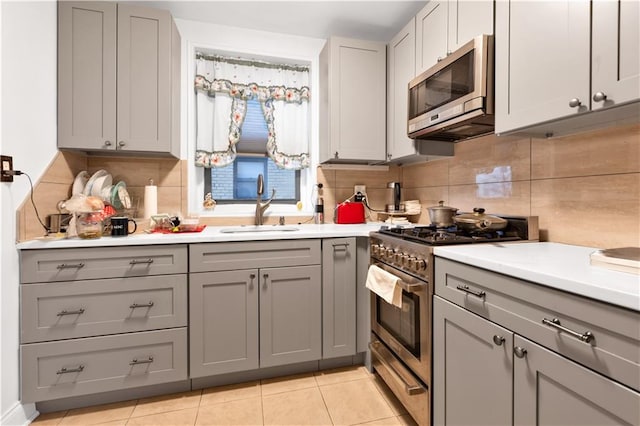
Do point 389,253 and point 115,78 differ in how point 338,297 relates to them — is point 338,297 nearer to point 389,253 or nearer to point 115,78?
point 389,253

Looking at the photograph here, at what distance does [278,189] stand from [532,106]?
6.25 ft

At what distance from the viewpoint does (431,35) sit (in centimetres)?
187

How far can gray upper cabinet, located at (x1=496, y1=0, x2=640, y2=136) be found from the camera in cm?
97

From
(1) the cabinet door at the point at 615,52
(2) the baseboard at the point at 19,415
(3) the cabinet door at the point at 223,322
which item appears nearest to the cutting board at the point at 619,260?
(1) the cabinet door at the point at 615,52

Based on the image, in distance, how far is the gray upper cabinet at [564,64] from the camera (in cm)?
97

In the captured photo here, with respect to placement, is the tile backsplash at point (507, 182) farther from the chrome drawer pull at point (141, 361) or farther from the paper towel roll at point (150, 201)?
the chrome drawer pull at point (141, 361)

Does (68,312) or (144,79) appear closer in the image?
(68,312)

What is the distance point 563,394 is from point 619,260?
0.41m


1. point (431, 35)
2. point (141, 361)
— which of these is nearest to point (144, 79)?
point (141, 361)

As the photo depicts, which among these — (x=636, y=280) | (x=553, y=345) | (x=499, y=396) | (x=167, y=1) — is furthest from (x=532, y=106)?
(x=167, y=1)

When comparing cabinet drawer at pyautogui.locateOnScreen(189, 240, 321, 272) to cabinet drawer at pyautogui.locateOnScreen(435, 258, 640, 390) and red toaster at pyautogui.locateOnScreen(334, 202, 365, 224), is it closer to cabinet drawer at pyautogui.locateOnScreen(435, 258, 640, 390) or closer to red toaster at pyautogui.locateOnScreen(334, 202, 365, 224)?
red toaster at pyautogui.locateOnScreen(334, 202, 365, 224)

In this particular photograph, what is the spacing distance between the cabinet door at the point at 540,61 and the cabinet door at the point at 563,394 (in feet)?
2.84

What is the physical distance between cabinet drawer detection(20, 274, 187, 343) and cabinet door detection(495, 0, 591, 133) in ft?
6.20

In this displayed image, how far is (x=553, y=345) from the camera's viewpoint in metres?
0.86
